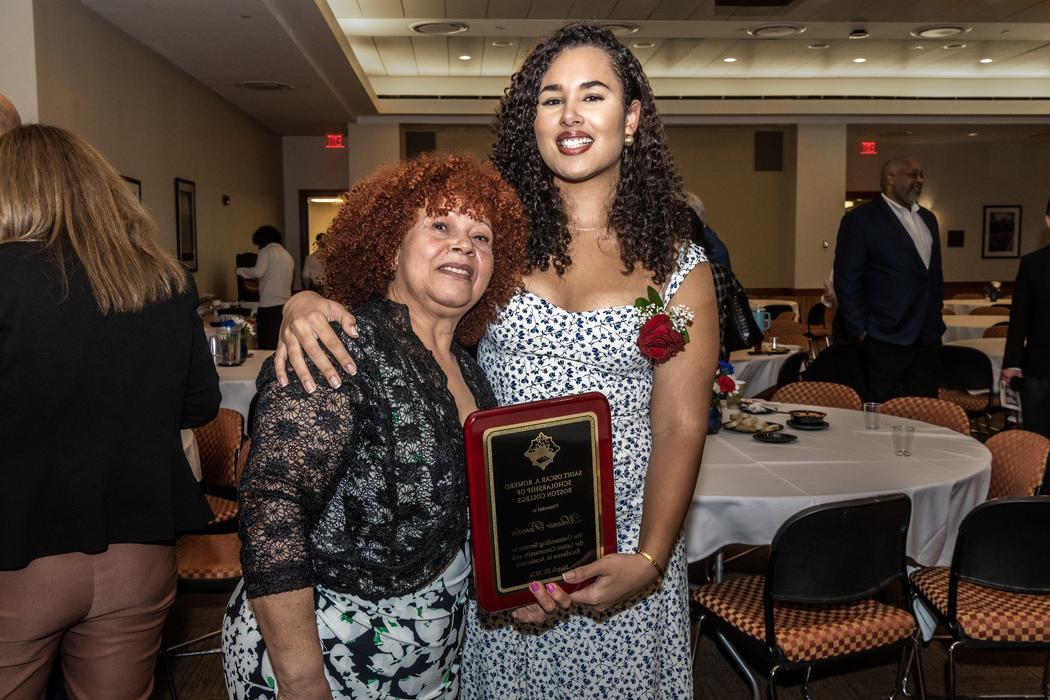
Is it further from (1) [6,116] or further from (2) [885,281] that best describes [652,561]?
(2) [885,281]

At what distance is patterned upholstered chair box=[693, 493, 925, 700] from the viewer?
260 cm

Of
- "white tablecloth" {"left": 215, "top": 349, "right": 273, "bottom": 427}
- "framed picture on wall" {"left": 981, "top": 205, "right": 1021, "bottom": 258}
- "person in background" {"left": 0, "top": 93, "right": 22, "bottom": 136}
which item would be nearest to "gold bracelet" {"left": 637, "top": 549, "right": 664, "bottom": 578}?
"person in background" {"left": 0, "top": 93, "right": 22, "bottom": 136}

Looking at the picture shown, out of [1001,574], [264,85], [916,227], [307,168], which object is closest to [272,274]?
[264,85]

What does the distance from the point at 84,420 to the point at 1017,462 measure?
3.22m

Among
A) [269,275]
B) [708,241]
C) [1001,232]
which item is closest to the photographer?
[708,241]

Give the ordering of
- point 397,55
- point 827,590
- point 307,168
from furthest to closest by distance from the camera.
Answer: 1. point 307,168
2. point 397,55
3. point 827,590

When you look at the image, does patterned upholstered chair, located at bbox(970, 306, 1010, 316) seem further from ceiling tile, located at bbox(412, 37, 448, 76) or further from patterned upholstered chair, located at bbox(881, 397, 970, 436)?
ceiling tile, located at bbox(412, 37, 448, 76)

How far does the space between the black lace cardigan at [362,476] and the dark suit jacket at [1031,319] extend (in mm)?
4444

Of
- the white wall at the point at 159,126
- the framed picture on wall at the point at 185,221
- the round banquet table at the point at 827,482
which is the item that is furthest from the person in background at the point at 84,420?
the framed picture on wall at the point at 185,221

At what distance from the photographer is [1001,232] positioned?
1634 cm

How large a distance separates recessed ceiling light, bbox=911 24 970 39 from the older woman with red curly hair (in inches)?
398

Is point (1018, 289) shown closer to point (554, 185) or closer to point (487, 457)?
point (554, 185)

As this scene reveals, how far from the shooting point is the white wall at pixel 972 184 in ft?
53.2

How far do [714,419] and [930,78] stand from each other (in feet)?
39.8
